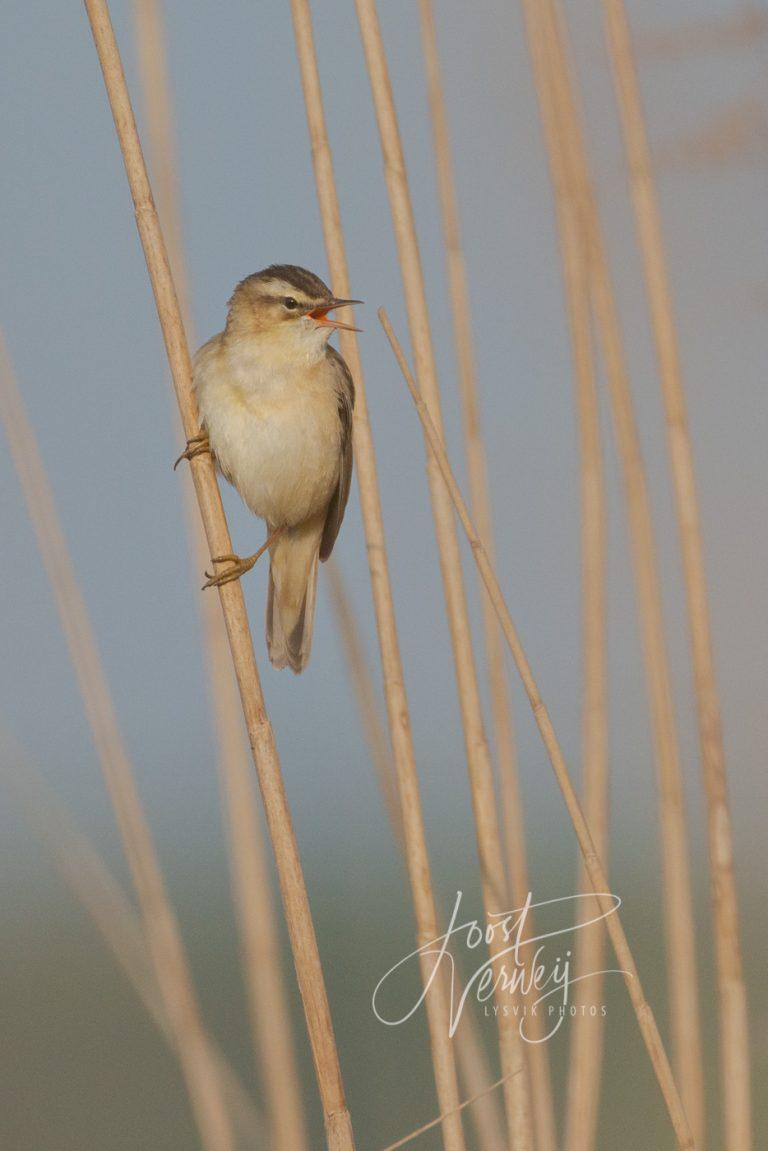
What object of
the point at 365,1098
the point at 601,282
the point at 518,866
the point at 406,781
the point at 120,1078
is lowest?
the point at 120,1078

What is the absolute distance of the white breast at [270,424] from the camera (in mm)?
2068

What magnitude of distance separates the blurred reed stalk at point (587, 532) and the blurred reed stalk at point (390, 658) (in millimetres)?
312

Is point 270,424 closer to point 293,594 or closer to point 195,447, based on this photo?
point 195,447

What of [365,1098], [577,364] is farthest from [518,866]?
[365,1098]

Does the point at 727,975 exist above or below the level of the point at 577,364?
below

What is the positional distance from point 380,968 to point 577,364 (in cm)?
141

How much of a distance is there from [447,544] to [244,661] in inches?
20.2

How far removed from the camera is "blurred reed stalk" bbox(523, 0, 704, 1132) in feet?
6.27

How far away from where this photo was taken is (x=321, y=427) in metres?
2.26

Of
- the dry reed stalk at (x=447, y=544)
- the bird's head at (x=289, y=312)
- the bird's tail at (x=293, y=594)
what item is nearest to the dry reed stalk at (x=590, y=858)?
the dry reed stalk at (x=447, y=544)

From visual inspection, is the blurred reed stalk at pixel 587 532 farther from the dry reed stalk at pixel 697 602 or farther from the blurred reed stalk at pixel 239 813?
the blurred reed stalk at pixel 239 813

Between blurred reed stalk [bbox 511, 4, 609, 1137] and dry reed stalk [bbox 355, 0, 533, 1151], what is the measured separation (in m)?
0.20

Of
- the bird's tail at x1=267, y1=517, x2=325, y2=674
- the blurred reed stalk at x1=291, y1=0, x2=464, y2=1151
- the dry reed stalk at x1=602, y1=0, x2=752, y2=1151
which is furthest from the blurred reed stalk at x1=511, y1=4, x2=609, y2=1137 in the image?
the bird's tail at x1=267, y1=517, x2=325, y2=674

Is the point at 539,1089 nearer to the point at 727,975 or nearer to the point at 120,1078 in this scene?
the point at 727,975
